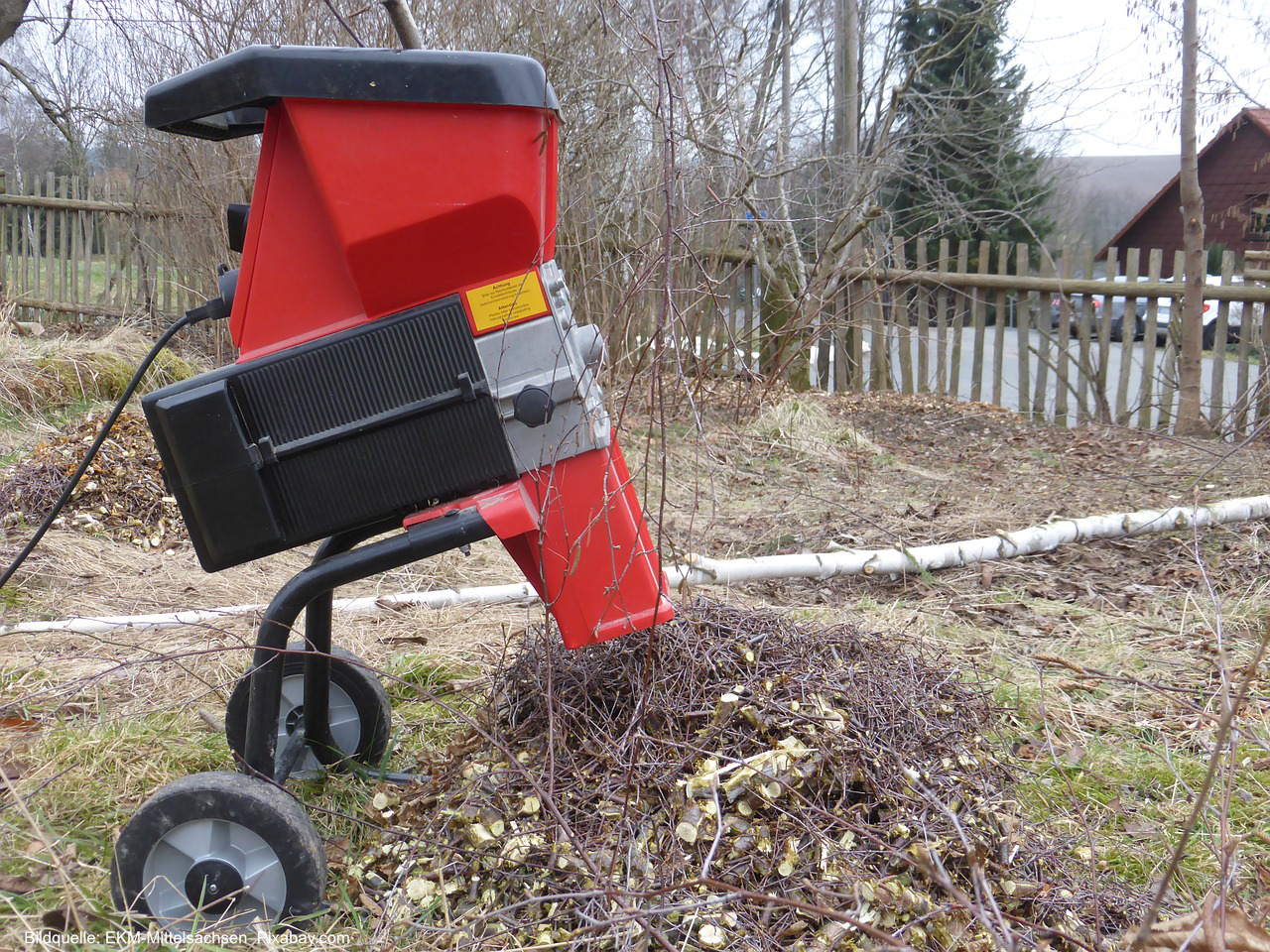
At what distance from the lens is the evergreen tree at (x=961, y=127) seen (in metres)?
10.1

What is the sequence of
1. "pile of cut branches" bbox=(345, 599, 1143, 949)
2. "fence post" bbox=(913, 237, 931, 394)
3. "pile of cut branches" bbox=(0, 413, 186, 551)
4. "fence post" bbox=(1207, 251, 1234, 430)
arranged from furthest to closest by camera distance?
1. "fence post" bbox=(913, 237, 931, 394)
2. "fence post" bbox=(1207, 251, 1234, 430)
3. "pile of cut branches" bbox=(0, 413, 186, 551)
4. "pile of cut branches" bbox=(345, 599, 1143, 949)

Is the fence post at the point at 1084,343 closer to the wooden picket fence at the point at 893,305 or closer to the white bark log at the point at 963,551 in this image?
the wooden picket fence at the point at 893,305

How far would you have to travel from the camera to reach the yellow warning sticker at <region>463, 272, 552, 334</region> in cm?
176

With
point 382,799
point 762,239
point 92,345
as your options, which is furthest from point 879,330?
point 382,799

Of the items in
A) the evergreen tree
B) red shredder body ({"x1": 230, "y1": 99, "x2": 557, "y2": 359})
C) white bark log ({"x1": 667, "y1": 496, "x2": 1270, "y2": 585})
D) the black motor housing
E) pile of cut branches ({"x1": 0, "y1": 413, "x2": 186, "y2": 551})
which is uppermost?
the evergreen tree

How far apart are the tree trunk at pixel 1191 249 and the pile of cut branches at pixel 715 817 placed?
598 centimetres

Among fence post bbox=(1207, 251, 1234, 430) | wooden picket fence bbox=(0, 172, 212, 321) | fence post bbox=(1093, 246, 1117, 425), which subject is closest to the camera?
fence post bbox=(1207, 251, 1234, 430)

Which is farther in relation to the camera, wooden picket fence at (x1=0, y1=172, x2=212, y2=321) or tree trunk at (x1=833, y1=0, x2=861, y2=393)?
wooden picket fence at (x1=0, y1=172, x2=212, y2=321)

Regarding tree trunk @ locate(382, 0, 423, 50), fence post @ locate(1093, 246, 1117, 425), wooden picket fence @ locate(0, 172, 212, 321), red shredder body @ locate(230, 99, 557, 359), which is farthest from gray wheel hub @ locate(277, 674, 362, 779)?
wooden picket fence @ locate(0, 172, 212, 321)

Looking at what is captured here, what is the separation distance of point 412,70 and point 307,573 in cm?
98

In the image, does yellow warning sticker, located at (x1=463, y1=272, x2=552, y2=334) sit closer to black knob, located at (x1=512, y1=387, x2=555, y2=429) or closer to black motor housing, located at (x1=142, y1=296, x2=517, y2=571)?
black motor housing, located at (x1=142, y1=296, x2=517, y2=571)

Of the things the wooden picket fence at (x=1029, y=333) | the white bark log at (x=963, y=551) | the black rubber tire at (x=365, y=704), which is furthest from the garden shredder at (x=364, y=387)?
the wooden picket fence at (x=1029, y=333)

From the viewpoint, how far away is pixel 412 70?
1.59 m

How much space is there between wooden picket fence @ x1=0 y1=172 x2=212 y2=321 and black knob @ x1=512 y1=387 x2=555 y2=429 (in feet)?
29.2
